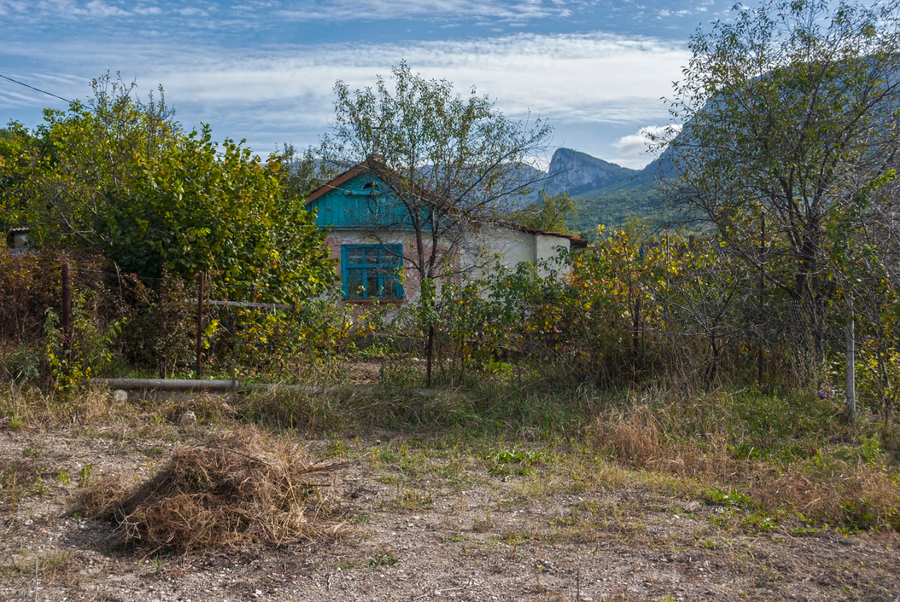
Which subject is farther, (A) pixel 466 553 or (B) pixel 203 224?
(B) pixel 203 224

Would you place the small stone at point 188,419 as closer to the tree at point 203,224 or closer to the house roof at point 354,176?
the tree at point 203,224

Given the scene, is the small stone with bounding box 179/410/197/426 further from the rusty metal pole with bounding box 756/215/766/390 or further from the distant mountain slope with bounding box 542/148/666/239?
the rusty metal pole with bounding box 756/215/766/390

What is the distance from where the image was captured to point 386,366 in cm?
862

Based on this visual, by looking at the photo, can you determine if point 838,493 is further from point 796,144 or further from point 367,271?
point 367,271

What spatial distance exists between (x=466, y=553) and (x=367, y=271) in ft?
49.2

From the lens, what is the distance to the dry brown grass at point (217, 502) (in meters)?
3.97

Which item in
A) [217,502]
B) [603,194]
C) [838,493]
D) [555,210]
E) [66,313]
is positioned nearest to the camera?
[217,502]

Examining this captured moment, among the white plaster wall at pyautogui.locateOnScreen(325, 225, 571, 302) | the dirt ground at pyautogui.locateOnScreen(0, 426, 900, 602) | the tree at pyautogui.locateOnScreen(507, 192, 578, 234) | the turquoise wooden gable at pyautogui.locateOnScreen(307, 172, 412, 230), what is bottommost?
the dirt ground at pyautogui.locateOnScreen(0, 426, 900, 602)

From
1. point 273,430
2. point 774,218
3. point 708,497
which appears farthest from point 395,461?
point 774,218

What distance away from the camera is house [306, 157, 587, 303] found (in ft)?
54.1

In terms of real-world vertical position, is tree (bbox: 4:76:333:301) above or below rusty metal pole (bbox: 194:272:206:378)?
above

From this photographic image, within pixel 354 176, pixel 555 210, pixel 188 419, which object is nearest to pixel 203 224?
pixel 188 419

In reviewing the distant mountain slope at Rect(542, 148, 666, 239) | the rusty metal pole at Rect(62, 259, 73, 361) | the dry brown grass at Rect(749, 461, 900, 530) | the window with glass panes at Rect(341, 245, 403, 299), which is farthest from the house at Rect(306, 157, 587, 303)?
the dry brown grass at Rect(749, 461, 900, 530)

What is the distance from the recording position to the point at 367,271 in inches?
733
